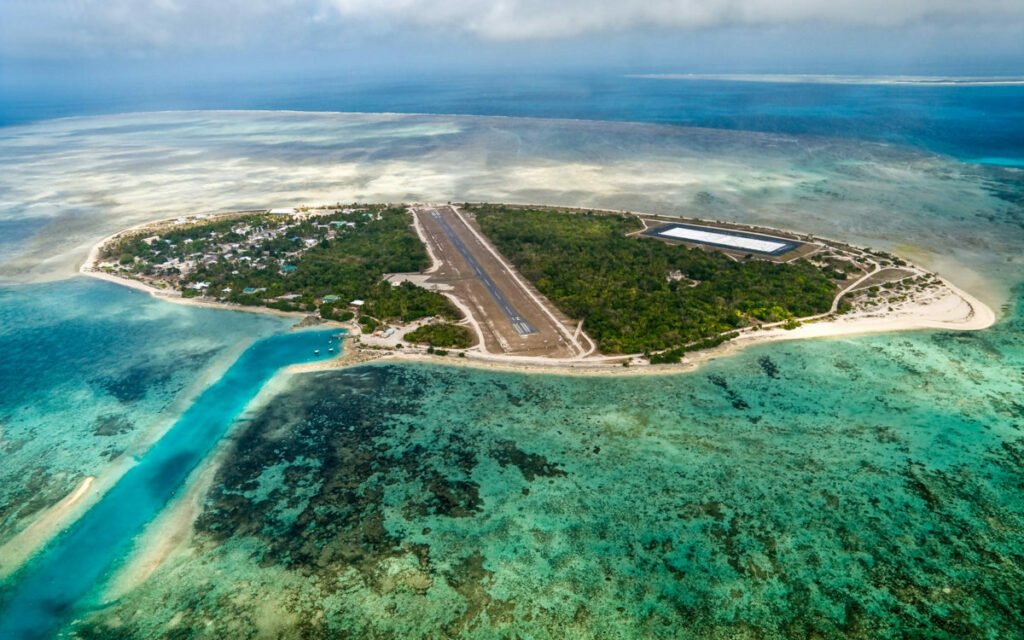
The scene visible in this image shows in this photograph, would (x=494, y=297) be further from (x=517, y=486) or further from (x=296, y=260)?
(x=517, y=486)

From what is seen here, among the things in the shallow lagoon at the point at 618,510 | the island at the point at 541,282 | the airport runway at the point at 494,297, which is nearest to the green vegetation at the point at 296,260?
the island at the point at 541,282

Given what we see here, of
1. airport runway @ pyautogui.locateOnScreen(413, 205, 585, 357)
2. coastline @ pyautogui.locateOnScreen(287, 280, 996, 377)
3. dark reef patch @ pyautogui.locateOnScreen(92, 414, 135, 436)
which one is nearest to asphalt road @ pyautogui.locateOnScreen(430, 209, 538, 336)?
airport runway @ pyautogui.locateOnScreen(413, 205, 585, 357)

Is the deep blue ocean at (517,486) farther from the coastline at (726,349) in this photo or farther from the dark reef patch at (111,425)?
the coastline at (726,349)

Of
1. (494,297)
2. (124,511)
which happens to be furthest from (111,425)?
(494,297)

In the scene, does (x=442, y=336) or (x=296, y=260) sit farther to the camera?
(x=296, y=260)

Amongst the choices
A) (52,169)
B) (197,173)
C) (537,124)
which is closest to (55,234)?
(197,173)

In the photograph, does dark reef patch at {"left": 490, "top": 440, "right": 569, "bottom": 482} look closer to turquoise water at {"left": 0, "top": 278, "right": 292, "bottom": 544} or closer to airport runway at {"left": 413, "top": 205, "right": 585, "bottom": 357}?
airport runway at {"left": 413, "top": 205, "right": 585, "bottom": 357}

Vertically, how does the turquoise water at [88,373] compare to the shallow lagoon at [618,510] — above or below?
above
